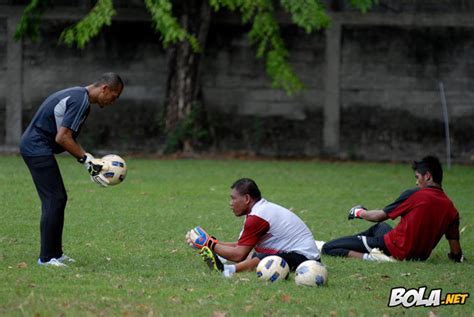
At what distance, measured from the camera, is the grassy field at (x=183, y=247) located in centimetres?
794

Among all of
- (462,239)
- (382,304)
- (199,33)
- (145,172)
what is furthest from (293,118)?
(382,304)

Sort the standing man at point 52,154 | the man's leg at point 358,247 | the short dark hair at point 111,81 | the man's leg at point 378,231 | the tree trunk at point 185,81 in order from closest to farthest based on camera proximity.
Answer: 1. the standing man at point 52,154
2. the short dark hair at point 111,81
3. the man's leg at point 358,247
4. the man's leg at point 378,231
5. the tree trunk at point 185,81

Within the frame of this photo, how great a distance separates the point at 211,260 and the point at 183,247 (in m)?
1.85

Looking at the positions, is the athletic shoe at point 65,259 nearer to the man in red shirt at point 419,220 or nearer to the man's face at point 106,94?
the man's face at point 106,94

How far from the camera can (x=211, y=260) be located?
952cm

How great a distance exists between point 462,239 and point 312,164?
9.14 meters

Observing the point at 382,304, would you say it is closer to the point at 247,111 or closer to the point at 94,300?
the point at 94,300

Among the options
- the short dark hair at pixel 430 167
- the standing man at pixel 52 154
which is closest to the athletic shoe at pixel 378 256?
the short dark hair at pixel 430 167

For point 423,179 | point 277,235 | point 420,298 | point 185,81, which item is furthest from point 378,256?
point 185,81

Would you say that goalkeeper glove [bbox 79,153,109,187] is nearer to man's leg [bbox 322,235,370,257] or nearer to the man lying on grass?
the man lying on grass

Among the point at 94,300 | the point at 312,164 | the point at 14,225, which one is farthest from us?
the point at 312,164

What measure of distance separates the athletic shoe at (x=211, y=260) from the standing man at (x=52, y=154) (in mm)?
1194

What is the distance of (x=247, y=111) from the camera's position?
2284 centimetres

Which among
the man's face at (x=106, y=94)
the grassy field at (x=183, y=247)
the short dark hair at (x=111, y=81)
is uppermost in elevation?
the short dark hair at (x=111, y=81)
